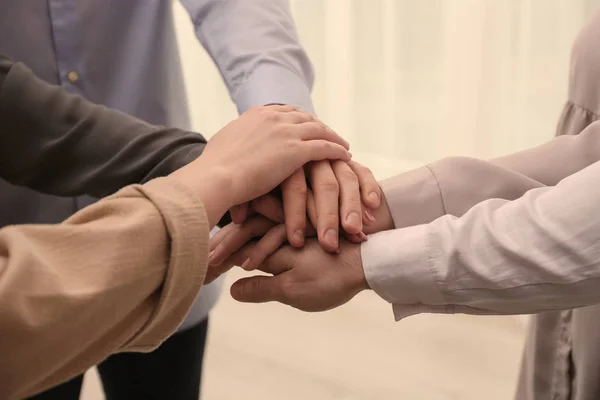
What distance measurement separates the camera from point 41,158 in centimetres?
89

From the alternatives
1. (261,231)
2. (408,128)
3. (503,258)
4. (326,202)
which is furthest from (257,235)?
(408,128)

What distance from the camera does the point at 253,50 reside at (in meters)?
1.01

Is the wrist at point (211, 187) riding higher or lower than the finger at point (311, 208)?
higher

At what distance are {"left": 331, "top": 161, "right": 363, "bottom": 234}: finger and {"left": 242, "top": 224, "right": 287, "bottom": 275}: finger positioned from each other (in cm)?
8

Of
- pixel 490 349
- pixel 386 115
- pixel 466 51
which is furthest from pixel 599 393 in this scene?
pixel 386 115

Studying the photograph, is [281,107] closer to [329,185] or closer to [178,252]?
[329,185]

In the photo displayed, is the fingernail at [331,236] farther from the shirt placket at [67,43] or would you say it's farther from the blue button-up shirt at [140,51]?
the shirt placket at [67,43]

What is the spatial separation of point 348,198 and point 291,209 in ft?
0.24

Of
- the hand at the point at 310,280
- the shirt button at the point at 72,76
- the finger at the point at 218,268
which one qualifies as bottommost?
the finger at the point at 218,268

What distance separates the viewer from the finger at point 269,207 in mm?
866

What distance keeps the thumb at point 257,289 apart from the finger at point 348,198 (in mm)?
115

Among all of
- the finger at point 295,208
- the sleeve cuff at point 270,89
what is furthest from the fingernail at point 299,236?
the sleeve cuff at point 270,89

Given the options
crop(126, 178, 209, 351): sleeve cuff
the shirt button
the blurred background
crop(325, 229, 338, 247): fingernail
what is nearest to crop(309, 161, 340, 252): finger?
crop(325, 229, 338, 247): fingernail

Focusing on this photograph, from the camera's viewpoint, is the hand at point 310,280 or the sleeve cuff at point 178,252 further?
the hand at point 310,280
